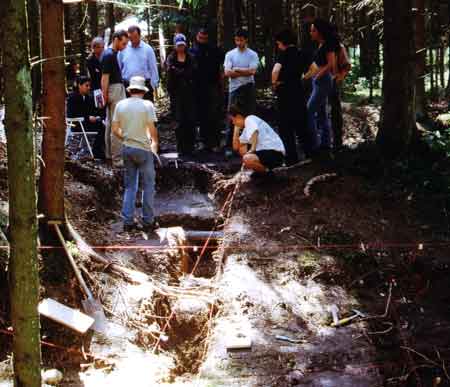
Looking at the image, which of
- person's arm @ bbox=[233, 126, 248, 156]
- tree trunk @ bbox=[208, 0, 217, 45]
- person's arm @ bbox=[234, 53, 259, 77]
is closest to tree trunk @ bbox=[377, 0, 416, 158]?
person's arm @ bbox=[233, 126, 248, 156]

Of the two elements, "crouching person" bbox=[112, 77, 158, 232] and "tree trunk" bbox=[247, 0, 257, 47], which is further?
"tree trunk" bbox=[247, 0, 257, 47]

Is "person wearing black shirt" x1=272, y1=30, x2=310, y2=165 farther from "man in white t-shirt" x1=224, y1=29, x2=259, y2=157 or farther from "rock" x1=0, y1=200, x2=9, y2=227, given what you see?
"rock" x1=0, y1=200, x2=9, y2=227

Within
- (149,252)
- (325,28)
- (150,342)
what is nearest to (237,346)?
(150,342)

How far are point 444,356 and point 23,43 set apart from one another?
16.5ft

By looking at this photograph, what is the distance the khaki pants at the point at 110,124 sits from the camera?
11.8 meters

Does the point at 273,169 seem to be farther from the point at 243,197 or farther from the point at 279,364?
the point at 279,364

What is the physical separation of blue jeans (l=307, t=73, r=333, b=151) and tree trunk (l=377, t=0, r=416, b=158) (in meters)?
0.92

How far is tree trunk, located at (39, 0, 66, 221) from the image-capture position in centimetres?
739

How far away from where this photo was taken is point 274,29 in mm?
16750

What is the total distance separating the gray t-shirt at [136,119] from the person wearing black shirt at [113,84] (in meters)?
2.57

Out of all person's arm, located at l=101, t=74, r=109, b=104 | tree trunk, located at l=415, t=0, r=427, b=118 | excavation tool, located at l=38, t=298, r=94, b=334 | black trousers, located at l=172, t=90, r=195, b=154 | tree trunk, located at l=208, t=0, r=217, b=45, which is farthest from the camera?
tree trunk, located at l=208, t=0, r=217, b=45

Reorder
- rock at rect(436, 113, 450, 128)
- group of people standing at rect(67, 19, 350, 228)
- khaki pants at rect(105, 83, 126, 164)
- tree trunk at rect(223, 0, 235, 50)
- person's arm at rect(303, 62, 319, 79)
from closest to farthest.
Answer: group of people standing at rect(67, 19, 350, 228) < person's arm at rect(303, 62, 319, 79) < khaki pants at rect(105, 83, 126, 164) < rock at rect(436, 113, 450, 128) < tree trunk at rect(223, 0, 235, 50)

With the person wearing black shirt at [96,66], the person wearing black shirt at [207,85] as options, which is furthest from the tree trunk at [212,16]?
the person wearing black shirt at [96,66]

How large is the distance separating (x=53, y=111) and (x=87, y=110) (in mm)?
5530
